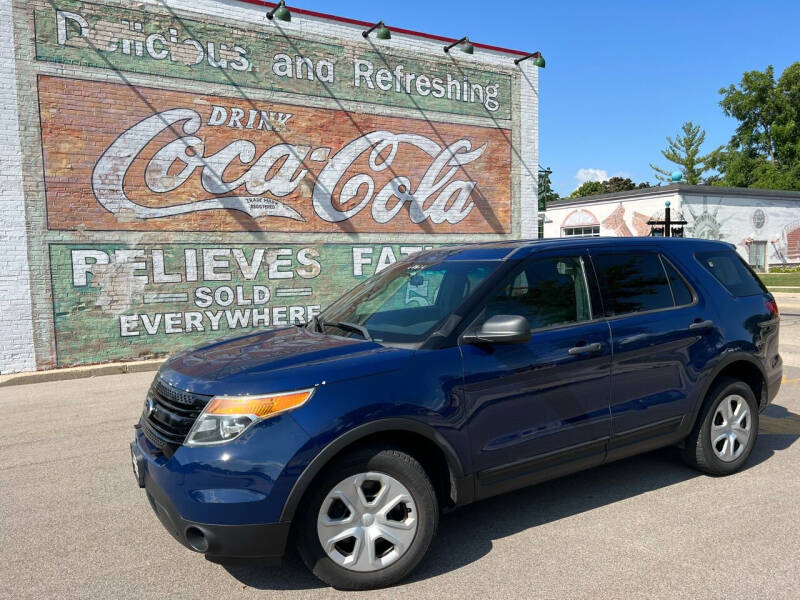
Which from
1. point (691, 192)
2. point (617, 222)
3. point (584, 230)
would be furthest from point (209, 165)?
point (584, 230)

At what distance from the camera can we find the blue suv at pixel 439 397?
2.93m

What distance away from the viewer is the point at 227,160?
11453 millimetres

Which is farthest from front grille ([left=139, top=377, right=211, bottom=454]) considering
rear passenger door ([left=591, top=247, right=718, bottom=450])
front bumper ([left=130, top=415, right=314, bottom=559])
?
rear passenger door ([left=591, top=247, right=718, bottom=450])

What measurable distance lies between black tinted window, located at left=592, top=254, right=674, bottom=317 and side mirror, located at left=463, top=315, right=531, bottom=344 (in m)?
0.99

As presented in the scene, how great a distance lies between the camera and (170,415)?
3.22 meters

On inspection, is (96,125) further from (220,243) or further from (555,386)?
(555,386)

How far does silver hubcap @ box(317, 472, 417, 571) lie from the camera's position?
3.04m

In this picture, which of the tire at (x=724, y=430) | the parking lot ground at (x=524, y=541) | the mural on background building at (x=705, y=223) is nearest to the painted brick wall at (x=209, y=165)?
the parking lot ground at (x=524, y=541)

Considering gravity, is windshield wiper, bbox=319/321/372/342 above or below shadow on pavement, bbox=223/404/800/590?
above

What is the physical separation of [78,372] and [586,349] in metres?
8.92

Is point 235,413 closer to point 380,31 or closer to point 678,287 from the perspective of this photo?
point 678,287

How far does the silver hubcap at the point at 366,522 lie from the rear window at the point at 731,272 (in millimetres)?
3196

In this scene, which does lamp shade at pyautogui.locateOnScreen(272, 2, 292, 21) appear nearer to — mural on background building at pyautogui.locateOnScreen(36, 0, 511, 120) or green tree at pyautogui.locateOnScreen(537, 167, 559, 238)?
mural on background building at pyautogui.locateOnScreen(36, 0, 511, 120)

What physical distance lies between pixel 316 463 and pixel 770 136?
57.6 metres
